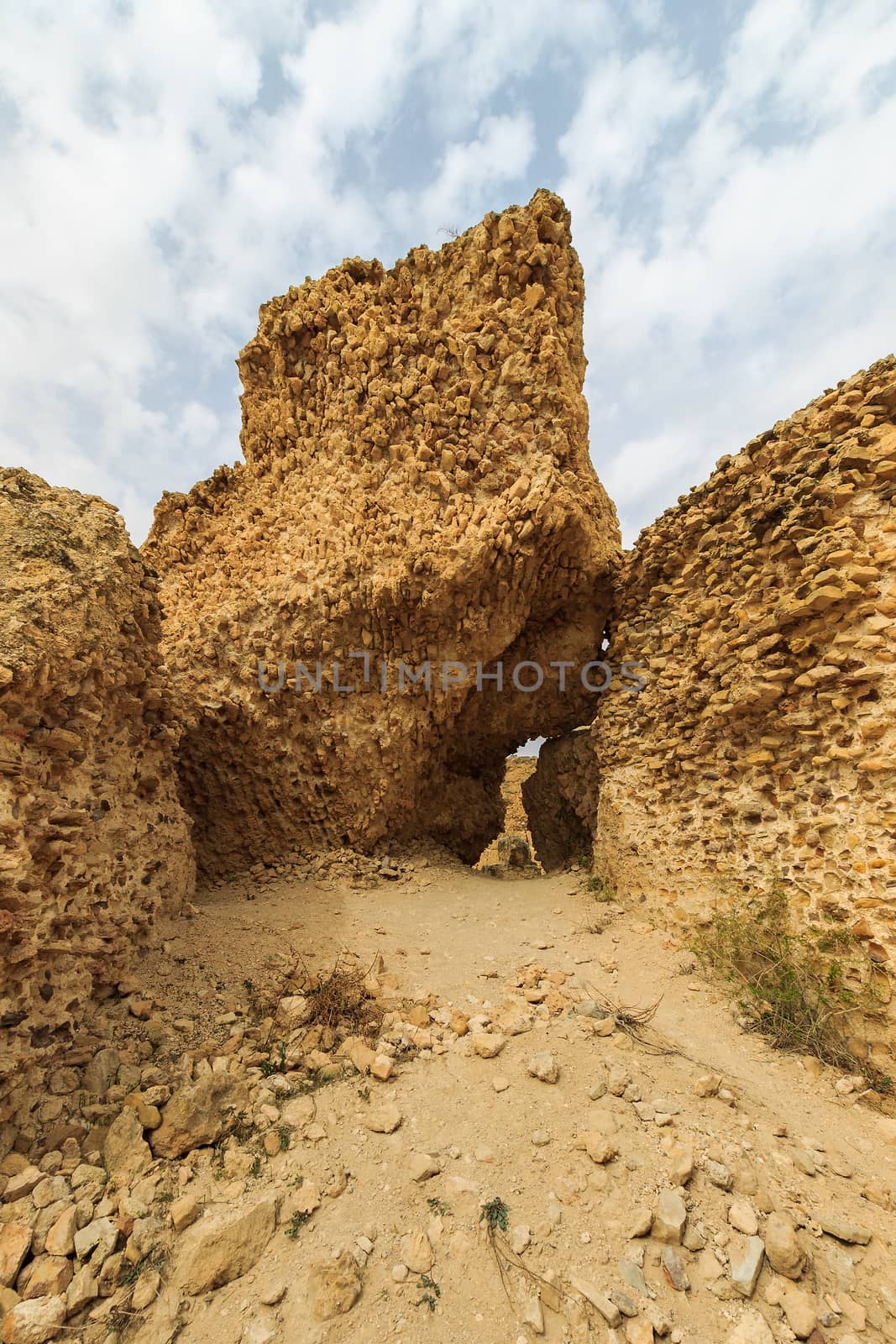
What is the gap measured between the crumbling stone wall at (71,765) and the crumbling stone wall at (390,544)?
187cm

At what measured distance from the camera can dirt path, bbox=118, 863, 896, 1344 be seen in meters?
1.95

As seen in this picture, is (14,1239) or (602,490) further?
(602,490)

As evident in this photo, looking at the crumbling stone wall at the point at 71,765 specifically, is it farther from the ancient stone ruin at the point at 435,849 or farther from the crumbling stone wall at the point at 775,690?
the crumbling stone wall at the point at 775,690

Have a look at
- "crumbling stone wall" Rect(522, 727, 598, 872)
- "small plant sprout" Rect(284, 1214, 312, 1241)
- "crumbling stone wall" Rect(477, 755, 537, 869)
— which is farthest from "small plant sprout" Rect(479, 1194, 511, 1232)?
"crumbling stone wall" Rect(477, 755, 537, 869)

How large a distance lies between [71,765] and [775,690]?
5.27 meters

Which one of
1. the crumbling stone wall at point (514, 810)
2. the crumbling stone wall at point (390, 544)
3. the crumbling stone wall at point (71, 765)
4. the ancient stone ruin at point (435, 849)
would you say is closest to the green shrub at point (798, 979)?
the ancient stone ruin at point (435, 849)

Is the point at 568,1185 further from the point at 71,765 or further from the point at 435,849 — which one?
the point at 435,849

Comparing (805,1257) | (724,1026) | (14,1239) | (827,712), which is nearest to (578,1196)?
(805,1257)

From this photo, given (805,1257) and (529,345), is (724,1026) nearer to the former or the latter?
(805,1257)

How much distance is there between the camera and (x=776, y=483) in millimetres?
4871

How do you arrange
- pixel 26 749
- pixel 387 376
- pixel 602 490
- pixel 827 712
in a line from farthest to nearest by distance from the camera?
pixel 602 490 < pixel 387 376 < pixel 827 712 < pixel 26 749

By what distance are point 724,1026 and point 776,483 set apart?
14.6 ft

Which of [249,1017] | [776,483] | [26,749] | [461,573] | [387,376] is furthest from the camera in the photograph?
[387,376]

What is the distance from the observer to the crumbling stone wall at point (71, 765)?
116 inches
